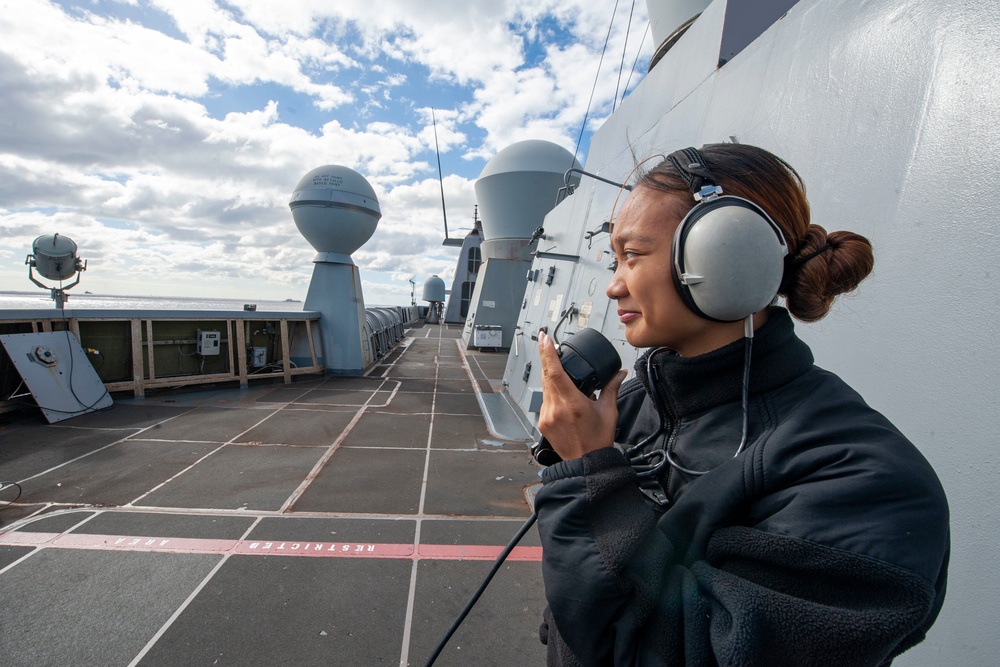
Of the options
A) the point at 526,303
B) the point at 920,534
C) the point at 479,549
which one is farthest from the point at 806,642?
the point at 526,303

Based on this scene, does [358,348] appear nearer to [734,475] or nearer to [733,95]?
[733,95]

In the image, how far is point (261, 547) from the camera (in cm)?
294

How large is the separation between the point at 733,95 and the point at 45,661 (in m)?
4.79

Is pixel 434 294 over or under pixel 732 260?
over

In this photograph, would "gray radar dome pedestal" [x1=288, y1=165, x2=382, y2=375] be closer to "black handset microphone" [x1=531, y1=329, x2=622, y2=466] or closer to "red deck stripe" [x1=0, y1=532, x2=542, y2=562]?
"red deck stripe" [x1=0, y1=532, x2=542, y2=562]

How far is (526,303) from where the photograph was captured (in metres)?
8.43

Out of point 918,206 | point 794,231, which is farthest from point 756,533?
point 918,206

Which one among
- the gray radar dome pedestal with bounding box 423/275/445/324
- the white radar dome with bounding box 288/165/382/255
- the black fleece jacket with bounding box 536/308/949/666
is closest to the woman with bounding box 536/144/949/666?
the black fleece jacket with bounding box 536/308/949/666

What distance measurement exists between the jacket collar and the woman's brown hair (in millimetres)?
61

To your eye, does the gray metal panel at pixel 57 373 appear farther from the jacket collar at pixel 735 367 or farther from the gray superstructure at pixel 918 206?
the gray superstructure at pixel 918 206

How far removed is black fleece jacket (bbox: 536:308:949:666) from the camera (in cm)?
57

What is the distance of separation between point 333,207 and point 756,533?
34.5 ft

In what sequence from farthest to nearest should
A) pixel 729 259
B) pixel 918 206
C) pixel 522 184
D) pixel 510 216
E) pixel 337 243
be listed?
pixel 510 216
pixel 522 184
pixel 337 243
pixel 918 206
pixel 729 259

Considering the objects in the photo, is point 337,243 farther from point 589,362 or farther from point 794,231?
point 794,231
